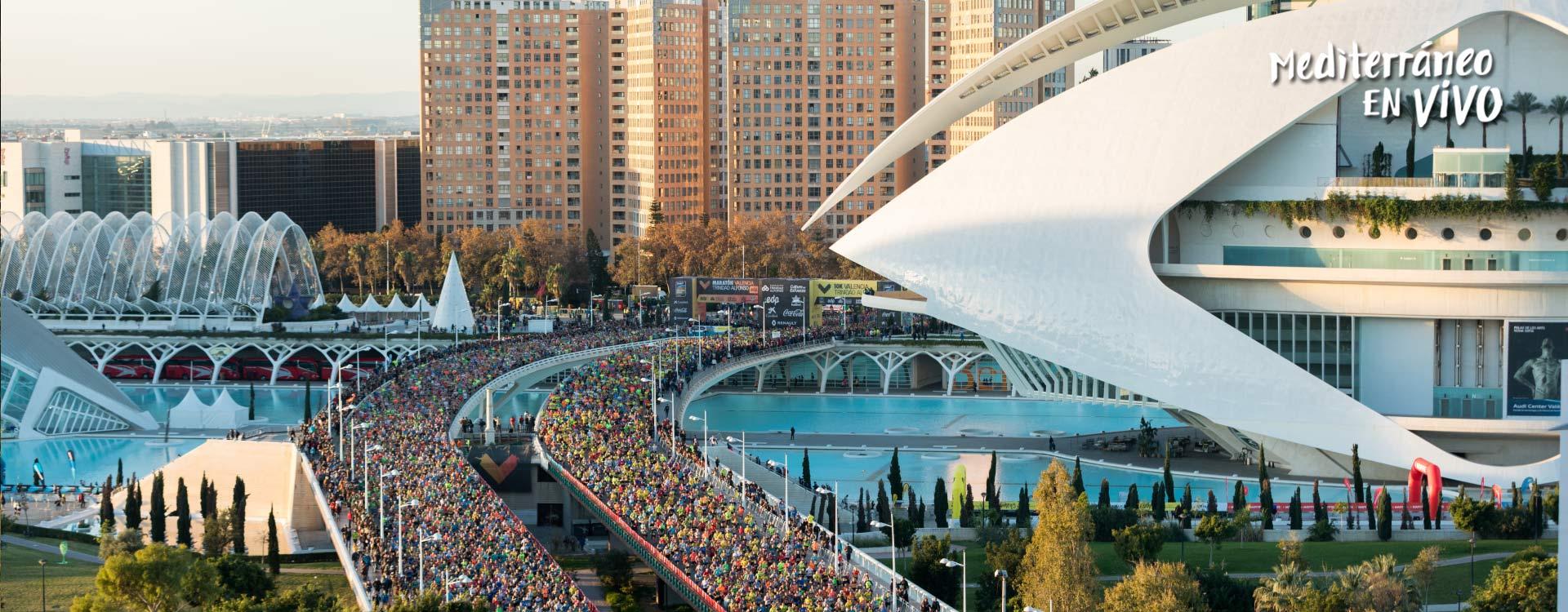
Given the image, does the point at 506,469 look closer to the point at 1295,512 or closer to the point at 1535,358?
the point at 1295,512

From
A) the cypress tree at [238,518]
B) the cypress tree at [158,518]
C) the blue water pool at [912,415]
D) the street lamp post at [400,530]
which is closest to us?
the street lamp post at [400,530]

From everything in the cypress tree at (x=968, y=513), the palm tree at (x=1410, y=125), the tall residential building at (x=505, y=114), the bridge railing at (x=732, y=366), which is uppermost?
the tall residential building at (x=505, y=114)

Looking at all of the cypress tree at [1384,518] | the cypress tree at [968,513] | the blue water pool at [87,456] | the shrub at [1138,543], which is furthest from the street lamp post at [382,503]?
the cypress tree at [1384,518]

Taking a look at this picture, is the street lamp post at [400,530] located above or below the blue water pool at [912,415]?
above

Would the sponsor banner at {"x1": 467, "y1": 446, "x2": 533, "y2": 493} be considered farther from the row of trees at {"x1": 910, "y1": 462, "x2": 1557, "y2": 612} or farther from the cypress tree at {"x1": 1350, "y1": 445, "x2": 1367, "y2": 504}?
the cypress tree at {"x1": 1350, "y1": 445, "x2": 1367, "y2": 504}

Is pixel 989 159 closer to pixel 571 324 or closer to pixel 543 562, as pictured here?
pixel 543 562

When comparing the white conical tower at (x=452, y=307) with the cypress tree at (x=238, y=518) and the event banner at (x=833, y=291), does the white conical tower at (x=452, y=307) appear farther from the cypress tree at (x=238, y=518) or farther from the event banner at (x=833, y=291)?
the cypress tree at (x=238, y=518)

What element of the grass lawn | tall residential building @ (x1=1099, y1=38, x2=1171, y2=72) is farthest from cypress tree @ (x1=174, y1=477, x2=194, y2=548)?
tall residential building @ (x1=1099, y1=38, x2=1171, y2=72)
